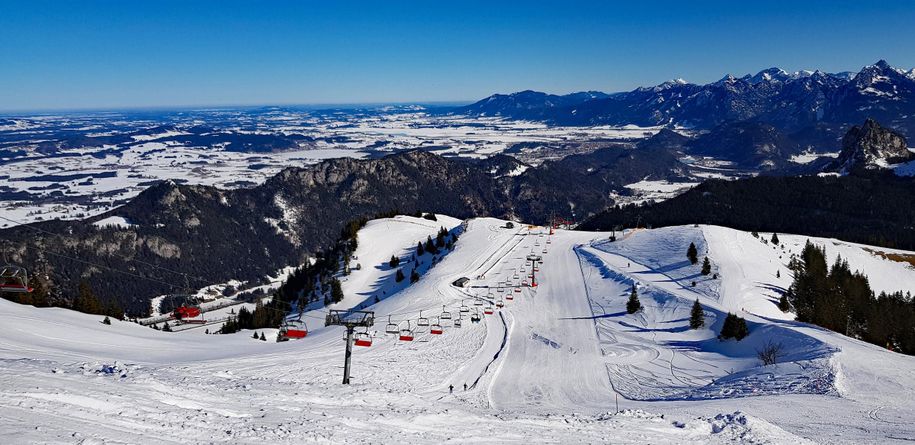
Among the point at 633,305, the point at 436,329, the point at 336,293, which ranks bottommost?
the point at 336,293

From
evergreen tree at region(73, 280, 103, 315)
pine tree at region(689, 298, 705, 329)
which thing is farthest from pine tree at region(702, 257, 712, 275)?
evergreen tree at region(73, 280, 103, 315)

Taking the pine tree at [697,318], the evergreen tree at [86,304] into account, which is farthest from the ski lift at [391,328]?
the evergreen tree at [86,304]

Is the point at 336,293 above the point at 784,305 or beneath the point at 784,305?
beneath

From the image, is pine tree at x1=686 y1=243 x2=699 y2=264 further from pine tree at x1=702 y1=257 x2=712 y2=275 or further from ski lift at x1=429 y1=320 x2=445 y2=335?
ski lift at x1=429 y1=320 x2=445 y2=335

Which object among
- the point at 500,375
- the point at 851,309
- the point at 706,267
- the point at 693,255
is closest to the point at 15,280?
the point at 500,375

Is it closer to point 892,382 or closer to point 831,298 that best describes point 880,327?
point 831,298

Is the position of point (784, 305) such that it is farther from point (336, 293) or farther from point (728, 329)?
point (336, 293)
